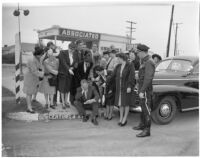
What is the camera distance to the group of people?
220 inches

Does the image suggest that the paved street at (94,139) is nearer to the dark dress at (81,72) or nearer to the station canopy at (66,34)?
the dark dress at (81,72)

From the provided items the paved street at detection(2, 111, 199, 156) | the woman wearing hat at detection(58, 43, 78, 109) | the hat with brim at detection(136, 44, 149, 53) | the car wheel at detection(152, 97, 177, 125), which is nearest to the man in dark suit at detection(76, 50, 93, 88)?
the woman wearing hat at detection(58, 43, 78, 109)

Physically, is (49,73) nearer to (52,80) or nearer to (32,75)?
(52,80)

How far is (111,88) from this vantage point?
5.88 meters

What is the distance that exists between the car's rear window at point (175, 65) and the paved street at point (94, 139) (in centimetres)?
116

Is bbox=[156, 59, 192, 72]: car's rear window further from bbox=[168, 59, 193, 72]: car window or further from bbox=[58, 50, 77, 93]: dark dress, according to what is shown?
bbox=[58, 50, 77, 93]: dark dress

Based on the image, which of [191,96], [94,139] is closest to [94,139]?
[94,139]

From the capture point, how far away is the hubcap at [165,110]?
5.75m

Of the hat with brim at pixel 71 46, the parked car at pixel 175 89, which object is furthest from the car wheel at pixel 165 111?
the hat with brim at pixel 71 46

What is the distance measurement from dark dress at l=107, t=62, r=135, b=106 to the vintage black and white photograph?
0.06ft

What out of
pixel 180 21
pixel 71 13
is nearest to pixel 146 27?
pixel 180 21

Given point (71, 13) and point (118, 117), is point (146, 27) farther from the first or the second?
point (118, 117)

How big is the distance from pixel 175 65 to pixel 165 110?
→ 46.0 inches

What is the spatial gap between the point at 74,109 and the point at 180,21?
103 inches
